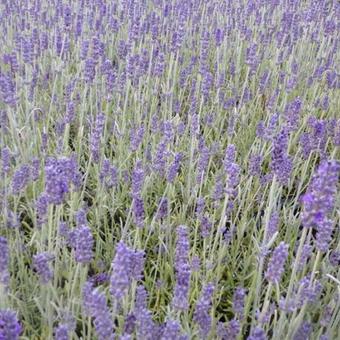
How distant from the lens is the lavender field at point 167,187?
1.52 meters

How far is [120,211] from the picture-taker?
2586 millimetres

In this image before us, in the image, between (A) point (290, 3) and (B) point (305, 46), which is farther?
(A) point (290, 3)

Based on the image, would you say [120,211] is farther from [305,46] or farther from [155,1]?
[155,1]

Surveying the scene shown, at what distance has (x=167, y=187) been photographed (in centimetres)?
232

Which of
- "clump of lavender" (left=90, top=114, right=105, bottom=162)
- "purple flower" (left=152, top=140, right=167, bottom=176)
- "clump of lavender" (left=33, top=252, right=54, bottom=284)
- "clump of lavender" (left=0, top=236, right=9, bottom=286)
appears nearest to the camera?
"clump of lavender" (left=0, top=236, right=9, bottom=286)

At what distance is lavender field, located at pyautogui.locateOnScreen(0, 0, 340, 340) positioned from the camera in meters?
1.52

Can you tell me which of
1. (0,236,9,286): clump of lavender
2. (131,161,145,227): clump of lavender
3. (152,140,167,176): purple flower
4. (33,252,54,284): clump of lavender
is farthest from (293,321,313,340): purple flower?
(152,140,167,176): purple flower

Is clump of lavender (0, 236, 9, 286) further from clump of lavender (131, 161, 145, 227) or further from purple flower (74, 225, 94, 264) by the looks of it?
clump of lavender (131, 161, 145, 227)

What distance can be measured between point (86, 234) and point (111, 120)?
6.88ft

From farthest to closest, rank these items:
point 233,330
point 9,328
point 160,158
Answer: point 160,158 < point 233,330 < point 9,328

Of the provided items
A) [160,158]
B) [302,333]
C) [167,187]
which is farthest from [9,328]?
[160,158]

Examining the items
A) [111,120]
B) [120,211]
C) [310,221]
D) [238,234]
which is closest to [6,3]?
[111,120]

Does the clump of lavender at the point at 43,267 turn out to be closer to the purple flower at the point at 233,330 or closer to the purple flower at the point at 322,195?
the purple flower at the point at 233,330

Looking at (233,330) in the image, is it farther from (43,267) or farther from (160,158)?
(160,158)
